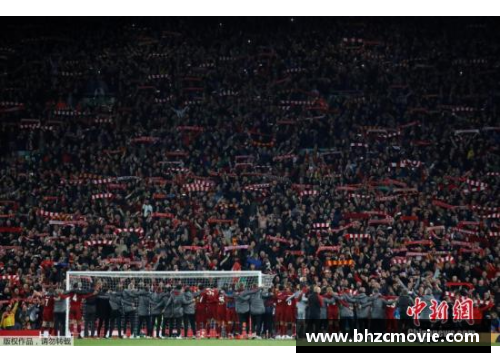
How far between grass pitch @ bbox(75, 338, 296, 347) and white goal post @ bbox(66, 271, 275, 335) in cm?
157

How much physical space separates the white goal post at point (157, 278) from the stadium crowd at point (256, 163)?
9.9 inches

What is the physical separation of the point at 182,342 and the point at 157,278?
2363 millimetres

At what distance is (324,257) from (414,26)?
45.6 ft

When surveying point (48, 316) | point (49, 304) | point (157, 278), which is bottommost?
point (48, 316)

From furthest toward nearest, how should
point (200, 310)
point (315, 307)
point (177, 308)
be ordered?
point (200, 310) < point (177, 308) < point (315, 307)

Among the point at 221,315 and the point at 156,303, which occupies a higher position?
the point at 156,303

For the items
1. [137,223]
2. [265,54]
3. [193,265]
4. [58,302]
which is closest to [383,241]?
[193,265]

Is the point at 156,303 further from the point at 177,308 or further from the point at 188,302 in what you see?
the point at 188,302

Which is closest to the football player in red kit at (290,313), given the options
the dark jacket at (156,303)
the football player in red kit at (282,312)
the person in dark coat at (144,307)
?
the football player in red kit at (282,312)

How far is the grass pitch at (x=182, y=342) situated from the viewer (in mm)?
22047

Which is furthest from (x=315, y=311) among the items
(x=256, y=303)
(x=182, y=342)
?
(x=182, y=342)

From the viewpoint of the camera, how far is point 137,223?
30.0 m

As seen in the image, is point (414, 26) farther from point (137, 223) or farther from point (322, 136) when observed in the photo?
point (137, 223)

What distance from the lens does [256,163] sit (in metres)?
33.4
